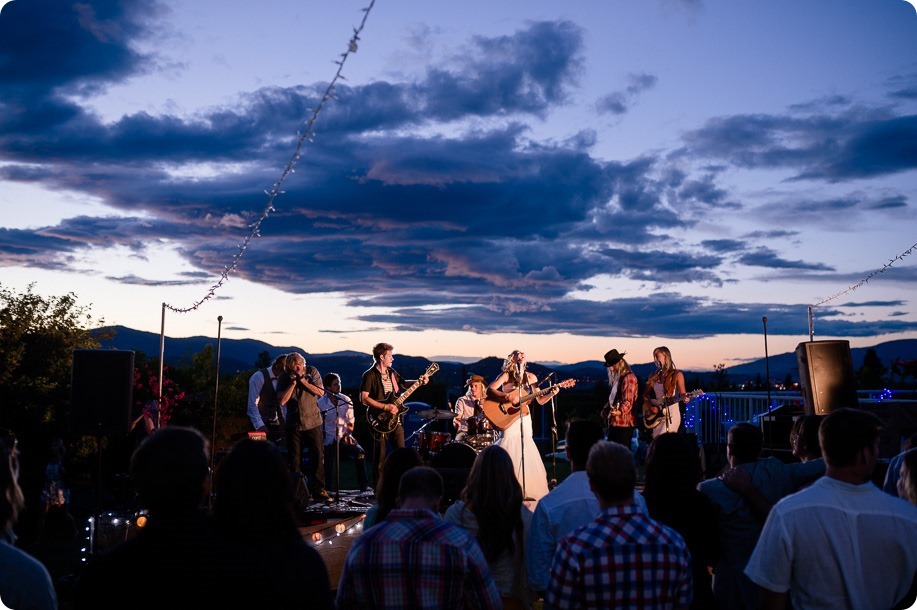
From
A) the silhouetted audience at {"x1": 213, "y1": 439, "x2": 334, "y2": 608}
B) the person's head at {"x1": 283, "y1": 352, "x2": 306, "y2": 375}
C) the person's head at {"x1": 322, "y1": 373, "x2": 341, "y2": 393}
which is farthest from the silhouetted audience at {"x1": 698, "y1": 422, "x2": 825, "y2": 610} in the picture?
the person's head at {"x1": 322, "y1": 373, "x2": 341, "y2": 393}

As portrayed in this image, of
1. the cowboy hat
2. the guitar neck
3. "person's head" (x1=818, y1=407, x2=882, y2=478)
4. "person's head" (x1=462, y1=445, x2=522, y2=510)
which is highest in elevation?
the cowboy hat

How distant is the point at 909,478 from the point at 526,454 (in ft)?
25.6

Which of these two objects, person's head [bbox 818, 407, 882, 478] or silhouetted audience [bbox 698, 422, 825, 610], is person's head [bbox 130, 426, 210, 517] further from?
silhouetted audience [bbox 698, 422, 825, 610]

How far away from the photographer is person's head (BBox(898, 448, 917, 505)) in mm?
3885

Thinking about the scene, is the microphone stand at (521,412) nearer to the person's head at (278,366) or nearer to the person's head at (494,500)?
the person's head at (278,366)

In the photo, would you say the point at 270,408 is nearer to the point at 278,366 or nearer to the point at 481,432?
the point at 278,366

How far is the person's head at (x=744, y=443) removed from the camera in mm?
4711

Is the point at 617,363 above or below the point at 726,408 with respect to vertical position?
above

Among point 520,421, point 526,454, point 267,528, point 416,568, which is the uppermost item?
point 520,421

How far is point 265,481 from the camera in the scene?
289 cm

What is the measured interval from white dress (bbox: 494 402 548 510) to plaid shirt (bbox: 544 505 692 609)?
7.89 m

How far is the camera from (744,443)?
15.5 feet

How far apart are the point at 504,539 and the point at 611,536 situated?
3.30 ft

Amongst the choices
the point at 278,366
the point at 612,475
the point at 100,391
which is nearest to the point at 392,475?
the point at 612,475
